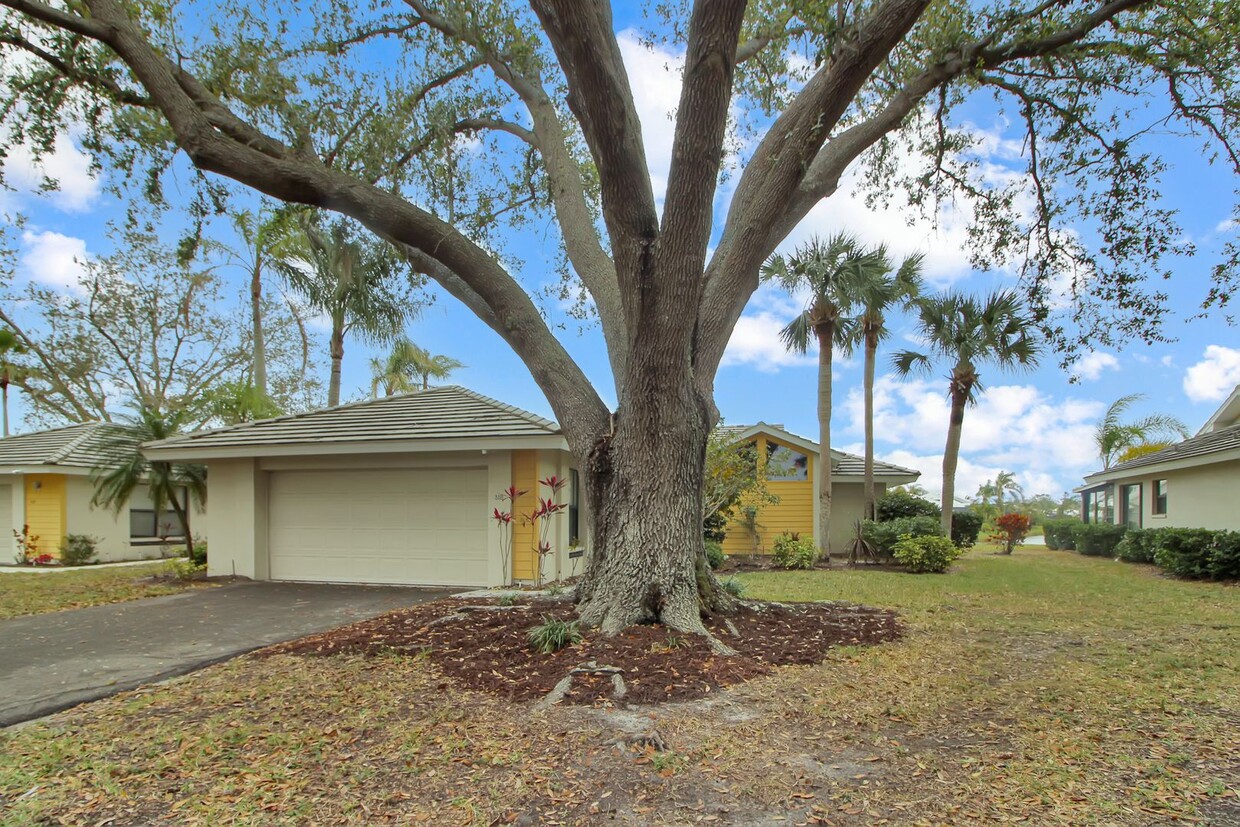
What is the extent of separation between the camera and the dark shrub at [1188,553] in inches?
541

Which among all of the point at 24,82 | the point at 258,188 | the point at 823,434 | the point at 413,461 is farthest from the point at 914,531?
the point at 24,82

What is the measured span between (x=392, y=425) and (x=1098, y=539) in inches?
825

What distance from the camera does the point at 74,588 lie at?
38.9 ft

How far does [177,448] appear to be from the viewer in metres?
12.3

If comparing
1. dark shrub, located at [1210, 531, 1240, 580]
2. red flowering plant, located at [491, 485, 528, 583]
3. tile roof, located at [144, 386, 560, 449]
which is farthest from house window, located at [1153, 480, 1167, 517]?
red flowering plant, located at [491, 485, 528, 583]

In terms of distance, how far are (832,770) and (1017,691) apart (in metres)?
2.25

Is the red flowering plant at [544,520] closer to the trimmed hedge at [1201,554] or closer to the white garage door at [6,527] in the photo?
the trimmed hedge at [1201,554]

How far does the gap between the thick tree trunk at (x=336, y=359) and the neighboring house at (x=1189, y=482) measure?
63.8 feet

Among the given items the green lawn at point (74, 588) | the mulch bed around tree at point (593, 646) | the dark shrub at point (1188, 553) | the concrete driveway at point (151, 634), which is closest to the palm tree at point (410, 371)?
the green lawn at point (74, 588)

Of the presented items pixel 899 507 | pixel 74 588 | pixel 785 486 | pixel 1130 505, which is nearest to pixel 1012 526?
pixel 1130 505

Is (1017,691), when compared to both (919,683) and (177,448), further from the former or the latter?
(177,448)

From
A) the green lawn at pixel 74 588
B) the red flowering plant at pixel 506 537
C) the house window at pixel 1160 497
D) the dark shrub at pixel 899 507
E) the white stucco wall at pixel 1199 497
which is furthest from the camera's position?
the dark shrub at pixel 899 507

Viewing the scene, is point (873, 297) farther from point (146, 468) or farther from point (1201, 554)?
point (146, 468)

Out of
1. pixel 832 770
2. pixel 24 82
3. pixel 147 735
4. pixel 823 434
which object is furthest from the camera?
pixel 823 434
